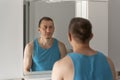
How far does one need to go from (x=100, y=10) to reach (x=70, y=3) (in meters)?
0.21

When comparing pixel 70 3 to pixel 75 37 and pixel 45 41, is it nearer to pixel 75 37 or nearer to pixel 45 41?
pixel 45 41

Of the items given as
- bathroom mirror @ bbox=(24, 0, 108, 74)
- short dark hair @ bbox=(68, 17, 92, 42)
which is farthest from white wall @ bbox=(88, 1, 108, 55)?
short dark hair @ bbox=(68, 17, 92, 42)

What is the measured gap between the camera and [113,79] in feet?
3.54

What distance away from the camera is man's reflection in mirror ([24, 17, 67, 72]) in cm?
149

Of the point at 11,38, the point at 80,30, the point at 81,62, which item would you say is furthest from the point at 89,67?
the point at 11,38

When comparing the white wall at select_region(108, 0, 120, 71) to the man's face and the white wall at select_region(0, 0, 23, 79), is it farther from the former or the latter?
the white wall at select_region(0, 0, 23, 79)

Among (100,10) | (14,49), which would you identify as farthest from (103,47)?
(14,49)

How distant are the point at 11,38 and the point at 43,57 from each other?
0.23m

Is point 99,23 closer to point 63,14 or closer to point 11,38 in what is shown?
point 63,14

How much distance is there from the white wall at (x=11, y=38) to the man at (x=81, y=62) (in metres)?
0.41

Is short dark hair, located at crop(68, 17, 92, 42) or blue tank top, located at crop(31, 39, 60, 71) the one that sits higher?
short dark hair, located at crop(68, 17, 92, 42)

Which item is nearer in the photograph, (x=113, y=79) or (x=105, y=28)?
(x=113, y=79)

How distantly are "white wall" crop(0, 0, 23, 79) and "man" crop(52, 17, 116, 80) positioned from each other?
41 cm

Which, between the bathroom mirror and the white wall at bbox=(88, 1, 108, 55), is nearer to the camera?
the bathroom mirror
